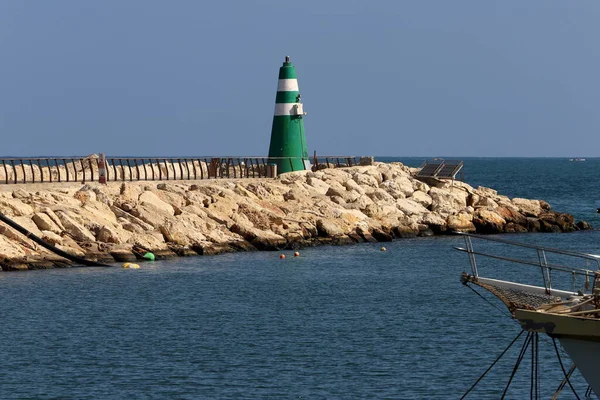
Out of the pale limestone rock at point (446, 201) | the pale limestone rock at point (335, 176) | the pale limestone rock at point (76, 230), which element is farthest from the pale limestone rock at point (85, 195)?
the pale limestone rock at point (446, 201)

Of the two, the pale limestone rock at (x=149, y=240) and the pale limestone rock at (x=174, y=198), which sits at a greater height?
the pale limestone rock at (x=174, y=198)

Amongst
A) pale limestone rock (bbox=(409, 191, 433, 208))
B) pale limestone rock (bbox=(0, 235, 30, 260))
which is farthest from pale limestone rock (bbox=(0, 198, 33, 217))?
pale limestone rock (bbox=(409, 191, 433, 208))

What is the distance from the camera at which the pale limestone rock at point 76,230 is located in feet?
123

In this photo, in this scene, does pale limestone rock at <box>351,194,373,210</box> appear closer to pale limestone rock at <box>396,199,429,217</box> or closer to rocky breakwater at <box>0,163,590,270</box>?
rocky breakwater at <box>0,163,590,270</box>

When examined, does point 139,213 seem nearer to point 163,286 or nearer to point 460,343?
point 163,286

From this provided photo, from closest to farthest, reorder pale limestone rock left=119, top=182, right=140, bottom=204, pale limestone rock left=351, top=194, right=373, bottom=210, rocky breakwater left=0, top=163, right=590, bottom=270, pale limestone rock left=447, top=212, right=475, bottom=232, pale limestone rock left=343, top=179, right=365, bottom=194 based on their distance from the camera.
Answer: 1. rocky breakwater left=0, top=163, right=590, bottom=270
2. pale limestone rock left=119, top=182, right=140, bottom=204
3. pale limestone rock left=351, top=194, right=373, bottom=210
4. pale limestone rock left=447, top=212, right=475, bottom=232
5. pale limestone rock left=343, top=179, right=365, bottom=194

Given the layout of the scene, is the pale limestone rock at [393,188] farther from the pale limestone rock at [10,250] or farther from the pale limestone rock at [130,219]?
the pale limestone rock at [10,250]

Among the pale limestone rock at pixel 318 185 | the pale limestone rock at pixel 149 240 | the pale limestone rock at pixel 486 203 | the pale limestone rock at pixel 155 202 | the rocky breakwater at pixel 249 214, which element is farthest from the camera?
the pale limestone rock at pixel 486 203

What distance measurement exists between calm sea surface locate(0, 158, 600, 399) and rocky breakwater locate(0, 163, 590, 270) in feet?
4.50

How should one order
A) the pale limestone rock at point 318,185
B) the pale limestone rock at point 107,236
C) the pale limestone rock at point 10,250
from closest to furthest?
1. the pale limestone rock at point 10,250
2. the pale limestone rock at point 107,236
3. the pale limestone rock at point 318,185
